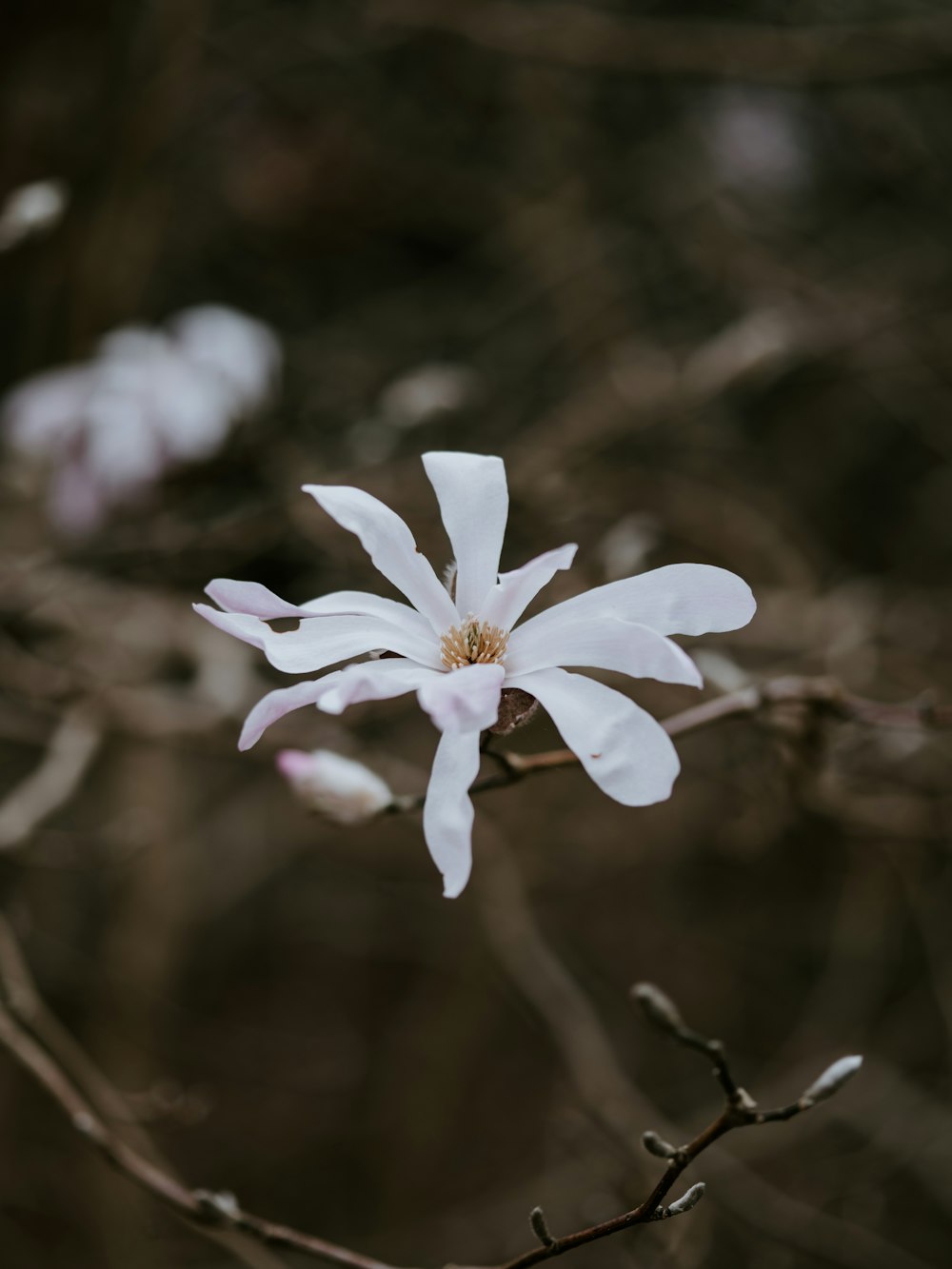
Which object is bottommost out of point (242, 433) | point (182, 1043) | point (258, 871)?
point (182, 1043)

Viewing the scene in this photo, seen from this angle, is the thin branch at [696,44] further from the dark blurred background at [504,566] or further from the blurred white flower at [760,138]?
the blurred white flower at [760,138]

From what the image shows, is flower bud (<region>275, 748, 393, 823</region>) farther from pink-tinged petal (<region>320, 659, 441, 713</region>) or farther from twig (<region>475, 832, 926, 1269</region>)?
twig (<region>475, 832, 926, 1269</region>)

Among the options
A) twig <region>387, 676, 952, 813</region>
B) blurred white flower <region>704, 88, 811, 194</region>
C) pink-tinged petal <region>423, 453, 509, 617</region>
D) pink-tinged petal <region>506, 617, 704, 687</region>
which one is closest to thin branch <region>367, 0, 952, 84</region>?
blurred white flower <region>704, 88, 811, 194</region>

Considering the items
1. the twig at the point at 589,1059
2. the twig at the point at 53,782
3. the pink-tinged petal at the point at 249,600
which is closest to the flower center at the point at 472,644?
the pink-tinged petal at the point at 249,600

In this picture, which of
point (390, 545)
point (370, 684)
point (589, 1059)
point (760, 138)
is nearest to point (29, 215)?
point (390, 545)

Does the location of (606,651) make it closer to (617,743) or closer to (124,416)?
(617,743)

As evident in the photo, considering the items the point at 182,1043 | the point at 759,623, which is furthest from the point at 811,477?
the point at 182,1043

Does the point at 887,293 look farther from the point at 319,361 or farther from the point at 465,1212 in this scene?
the point at 465,1212
